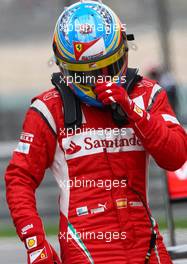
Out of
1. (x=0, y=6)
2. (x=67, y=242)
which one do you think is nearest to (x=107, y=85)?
(x=67, y=242)

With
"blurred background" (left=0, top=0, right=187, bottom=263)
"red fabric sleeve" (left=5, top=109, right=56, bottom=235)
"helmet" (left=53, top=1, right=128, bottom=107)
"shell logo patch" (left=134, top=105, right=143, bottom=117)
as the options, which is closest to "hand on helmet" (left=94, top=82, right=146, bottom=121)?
"shell logo patch" (left=134, top=105, right=143, bottom=117)

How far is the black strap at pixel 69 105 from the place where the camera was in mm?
5059

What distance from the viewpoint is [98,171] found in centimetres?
498

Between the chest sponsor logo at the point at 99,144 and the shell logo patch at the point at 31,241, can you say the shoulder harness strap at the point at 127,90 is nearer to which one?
the chest sponsor logo at the point at 99,144

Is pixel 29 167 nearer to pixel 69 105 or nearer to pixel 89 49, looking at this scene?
pixel 69 105

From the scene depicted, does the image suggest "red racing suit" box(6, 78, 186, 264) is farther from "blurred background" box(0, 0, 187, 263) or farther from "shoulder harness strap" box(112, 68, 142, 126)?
"blurred background" box(0, 0, 187, 263)

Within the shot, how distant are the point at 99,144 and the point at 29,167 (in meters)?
0.35

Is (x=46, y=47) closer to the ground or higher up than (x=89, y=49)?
closer to the ground

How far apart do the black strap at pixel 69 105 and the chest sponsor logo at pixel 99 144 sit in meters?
0.07

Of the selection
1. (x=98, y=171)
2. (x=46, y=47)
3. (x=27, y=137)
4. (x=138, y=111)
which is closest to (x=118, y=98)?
(x=138, y=111)

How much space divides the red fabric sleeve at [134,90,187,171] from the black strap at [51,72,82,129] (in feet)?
1.17

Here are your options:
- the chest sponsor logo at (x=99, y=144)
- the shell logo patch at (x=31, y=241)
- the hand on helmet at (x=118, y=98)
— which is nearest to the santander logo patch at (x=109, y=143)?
the chest sponsor logo at (x=99, y=144)

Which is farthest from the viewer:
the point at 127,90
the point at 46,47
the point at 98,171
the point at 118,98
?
the point at 46,47

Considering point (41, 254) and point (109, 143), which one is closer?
point (41, 254)
